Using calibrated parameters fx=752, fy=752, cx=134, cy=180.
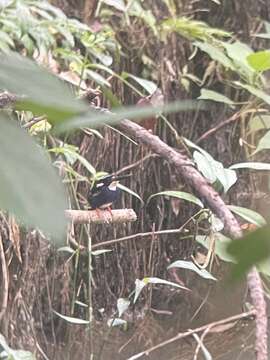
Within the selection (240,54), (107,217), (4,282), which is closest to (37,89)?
(107,217)

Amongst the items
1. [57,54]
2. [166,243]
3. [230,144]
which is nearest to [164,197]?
[166,243]

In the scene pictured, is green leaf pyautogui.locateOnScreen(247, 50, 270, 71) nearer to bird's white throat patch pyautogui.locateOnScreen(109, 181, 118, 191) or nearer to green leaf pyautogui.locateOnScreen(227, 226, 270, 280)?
bird's white throat patch pyautogui.locateOnScreen(109, 181, 118, 191)

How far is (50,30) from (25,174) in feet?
4.99

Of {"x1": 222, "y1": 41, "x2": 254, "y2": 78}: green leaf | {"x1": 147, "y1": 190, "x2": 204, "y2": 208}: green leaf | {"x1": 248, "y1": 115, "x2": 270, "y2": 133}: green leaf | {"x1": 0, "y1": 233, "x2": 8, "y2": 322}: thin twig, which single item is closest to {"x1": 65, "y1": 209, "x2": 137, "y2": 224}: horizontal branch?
{"x1": 147, "y1": 190, "x2": 204, "y2": 208}: green leaf

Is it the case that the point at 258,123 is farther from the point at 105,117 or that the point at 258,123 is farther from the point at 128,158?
the point at 105,117

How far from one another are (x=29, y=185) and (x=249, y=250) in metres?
0.04

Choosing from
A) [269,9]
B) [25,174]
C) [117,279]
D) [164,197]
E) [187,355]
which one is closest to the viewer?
[25,174]

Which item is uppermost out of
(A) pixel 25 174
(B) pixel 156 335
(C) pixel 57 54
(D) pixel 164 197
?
(A) pixel 25 174

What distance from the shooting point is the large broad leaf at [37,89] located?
5.2 inches

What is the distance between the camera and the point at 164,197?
2.06 metres

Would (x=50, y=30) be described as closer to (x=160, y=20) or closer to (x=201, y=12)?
(x=160, y=20)

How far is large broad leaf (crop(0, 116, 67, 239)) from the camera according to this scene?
12cm

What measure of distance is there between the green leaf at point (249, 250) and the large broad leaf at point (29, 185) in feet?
0.09

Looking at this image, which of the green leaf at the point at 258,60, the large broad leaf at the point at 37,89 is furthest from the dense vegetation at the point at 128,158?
the large broad leaf at the point at 37,89
